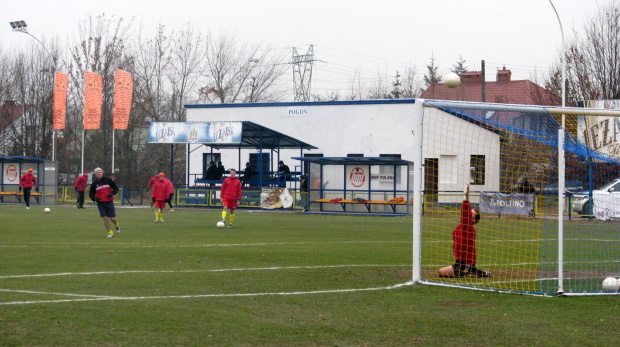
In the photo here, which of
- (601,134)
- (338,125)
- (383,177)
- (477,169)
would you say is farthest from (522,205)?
(338,125)

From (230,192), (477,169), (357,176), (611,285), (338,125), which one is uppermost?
(338,125)

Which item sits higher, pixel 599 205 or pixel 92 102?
pixel 92 102

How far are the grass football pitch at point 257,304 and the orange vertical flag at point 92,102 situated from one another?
2402 centimetres

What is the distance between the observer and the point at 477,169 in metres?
20.6

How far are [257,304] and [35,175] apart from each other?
37.5 m

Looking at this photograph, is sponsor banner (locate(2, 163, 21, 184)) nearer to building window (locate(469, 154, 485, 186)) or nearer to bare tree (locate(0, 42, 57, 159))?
bare tree (locate(0, 42, 57, 159))

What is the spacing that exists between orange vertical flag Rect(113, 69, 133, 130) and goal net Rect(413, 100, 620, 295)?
21.3 m

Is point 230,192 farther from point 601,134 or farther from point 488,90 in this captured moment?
point 488,90

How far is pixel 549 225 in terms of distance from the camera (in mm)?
23422

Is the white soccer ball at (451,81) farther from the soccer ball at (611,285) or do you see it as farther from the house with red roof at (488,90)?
the house with red roof at (488,90)

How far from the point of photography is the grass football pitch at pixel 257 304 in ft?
24.4

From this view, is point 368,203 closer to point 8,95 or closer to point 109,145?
point 109,145

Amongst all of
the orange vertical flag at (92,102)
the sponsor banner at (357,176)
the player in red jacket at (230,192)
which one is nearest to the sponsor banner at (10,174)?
the orange vertical flag at (92,102)

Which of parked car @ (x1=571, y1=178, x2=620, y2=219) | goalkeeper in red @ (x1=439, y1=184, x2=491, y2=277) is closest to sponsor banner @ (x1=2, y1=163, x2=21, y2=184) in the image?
parked car @ (x1=571, y1=178, x2=620, y2=219)
